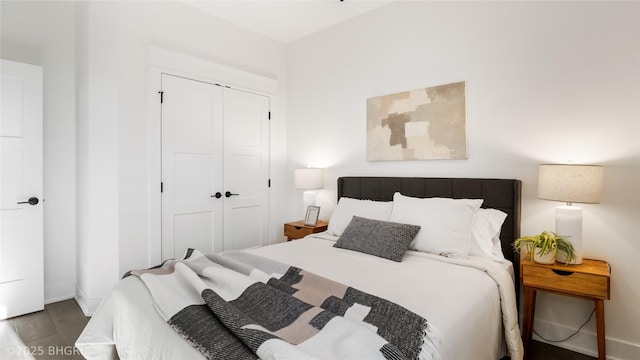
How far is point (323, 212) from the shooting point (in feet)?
12.7

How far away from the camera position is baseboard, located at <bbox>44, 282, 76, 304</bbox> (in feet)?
9.93

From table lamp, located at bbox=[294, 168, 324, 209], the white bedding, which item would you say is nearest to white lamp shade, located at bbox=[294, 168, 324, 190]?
table lamp, located at bbox=[294, 168, 324, 209]

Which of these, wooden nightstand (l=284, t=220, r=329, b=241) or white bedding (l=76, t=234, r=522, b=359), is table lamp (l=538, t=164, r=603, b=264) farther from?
wooden nightstand (l=284, t=220, r=329, b=241)

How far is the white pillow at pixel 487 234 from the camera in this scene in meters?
2.29

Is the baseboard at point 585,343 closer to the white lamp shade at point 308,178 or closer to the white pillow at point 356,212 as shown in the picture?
the white pillow at point 356,212

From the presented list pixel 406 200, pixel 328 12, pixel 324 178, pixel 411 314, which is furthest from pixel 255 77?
pixel 411 314

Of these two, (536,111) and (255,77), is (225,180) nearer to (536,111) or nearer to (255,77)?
(255,77)

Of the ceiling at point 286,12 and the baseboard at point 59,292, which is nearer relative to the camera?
the baseboard at point 59,292

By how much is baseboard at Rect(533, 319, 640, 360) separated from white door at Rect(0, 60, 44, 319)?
4162 millimetres

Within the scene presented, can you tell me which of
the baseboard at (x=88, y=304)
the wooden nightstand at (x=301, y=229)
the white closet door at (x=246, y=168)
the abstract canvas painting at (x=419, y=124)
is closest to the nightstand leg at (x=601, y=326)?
the abstract canvas painting at (x=419, y=124)

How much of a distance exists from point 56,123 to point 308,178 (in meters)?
2.50

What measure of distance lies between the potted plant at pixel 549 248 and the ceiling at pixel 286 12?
2.55 meters

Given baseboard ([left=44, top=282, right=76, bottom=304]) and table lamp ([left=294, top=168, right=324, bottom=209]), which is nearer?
baseboard ([left=44, top=282, right=76, bottom=304])

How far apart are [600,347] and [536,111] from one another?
160 cm
